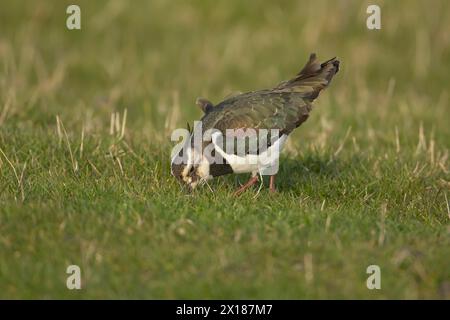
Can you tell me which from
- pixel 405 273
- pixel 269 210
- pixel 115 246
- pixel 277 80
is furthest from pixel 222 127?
pixel 277 80

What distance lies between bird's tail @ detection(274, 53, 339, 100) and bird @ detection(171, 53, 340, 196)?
0.41ft

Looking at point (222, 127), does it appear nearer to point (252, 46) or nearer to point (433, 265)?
point (433, 265)

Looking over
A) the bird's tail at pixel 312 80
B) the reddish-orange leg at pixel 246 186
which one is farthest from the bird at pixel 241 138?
the bird's tail at pixel 312 80

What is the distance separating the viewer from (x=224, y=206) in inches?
243

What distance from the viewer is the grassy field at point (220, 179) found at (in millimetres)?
5336

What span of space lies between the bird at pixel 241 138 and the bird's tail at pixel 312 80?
126 mm

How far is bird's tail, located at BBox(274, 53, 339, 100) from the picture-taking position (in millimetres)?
7277

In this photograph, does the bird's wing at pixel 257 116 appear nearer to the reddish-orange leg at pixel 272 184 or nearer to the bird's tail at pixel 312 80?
the bird's tail at pixel 312 80

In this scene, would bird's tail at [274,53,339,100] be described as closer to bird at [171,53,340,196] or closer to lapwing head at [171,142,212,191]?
bird at [171,53,340,196]

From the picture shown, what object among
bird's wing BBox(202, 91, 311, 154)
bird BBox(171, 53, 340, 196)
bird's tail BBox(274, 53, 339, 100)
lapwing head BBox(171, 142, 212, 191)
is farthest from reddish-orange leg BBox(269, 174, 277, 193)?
bird's tail BBox(274, 53, 339, 100)

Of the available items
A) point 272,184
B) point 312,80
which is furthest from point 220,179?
point 312,80
